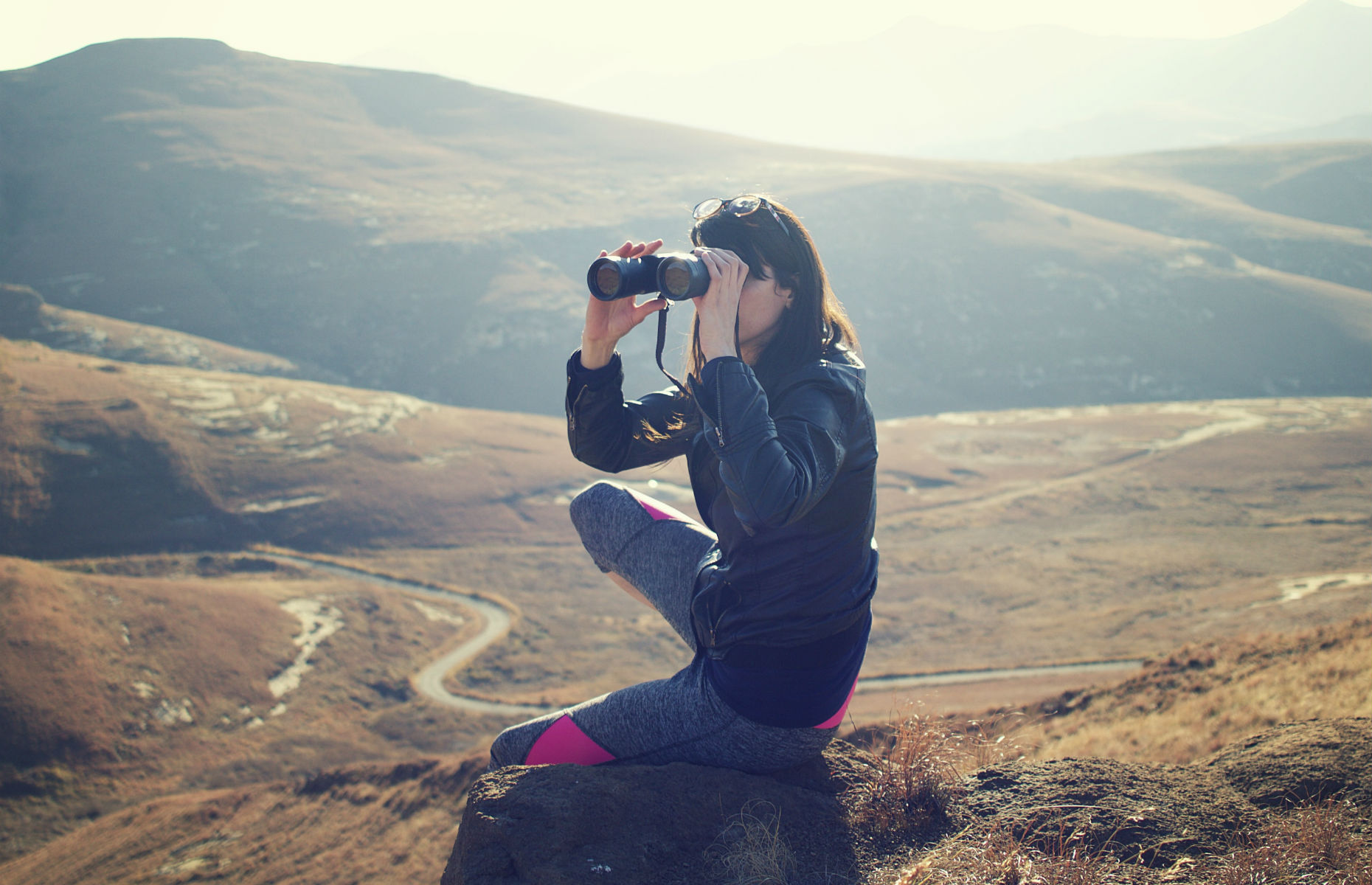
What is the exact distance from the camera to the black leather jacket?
1715 millimetres

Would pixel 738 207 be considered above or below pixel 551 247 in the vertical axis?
below

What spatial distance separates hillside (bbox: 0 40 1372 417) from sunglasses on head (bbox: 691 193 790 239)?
1174 inches

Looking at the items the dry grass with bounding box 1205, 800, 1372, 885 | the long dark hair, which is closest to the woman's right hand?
the long dark hair

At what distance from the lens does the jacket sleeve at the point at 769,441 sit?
5.52ft

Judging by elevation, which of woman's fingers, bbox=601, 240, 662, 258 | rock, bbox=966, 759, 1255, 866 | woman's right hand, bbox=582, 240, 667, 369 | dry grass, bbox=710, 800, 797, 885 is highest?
woman's fingers, bbox=601, 240, 662, 258

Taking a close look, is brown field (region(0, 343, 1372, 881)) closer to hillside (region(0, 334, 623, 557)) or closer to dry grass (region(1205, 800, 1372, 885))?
hillside (region(0, 334, 623, 557))

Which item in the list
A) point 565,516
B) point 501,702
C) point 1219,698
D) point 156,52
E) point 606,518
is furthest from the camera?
point 156,52

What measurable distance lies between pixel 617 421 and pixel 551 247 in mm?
41268

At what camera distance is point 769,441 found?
1698 mm

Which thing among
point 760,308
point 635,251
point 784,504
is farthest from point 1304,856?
point 635,251

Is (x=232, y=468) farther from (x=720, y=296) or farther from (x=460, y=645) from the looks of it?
(x=720, y=296)

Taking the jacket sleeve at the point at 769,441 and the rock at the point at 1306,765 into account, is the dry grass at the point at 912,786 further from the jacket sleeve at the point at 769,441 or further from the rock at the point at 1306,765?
the jacket sleeve at the point at 769,441

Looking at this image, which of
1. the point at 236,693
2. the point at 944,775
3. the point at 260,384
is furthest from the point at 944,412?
the point at 944,775

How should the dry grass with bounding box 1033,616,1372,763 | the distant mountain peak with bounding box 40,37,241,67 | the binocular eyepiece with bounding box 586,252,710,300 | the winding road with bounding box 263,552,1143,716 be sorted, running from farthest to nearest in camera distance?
the distant mountain peak with bounding box 40,37,241,67, the winding road with bounding box 263,552,1143,716, the dry grass with bounding box 1033,616,1372,763, the binocular eyepiece with bounding box 586,252,710,300
